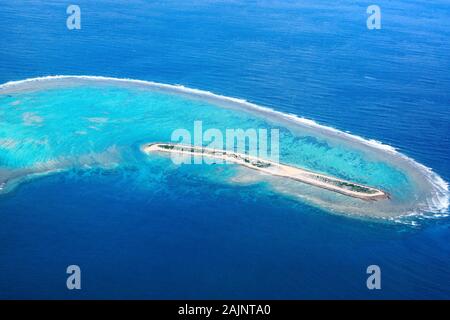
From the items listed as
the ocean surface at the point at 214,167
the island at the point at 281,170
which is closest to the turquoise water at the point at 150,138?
the ocean surface at the point at 214,167

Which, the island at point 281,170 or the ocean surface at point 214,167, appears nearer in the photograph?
the ocean surface at point 214,167

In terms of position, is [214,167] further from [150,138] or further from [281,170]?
[150,138]

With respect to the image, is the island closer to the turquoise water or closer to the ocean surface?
the turquoise water

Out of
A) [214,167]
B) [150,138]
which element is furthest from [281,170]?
[150,138]

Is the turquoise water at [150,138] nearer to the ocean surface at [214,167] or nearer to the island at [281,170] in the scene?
the ocean surface at [214,167]

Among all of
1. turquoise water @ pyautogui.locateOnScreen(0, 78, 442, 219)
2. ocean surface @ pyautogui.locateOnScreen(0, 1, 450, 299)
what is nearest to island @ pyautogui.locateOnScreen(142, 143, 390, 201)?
turquoise water @ pyautogui.locateOnScreen(0, 78, 442, 219)
